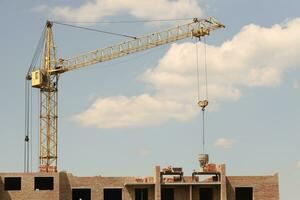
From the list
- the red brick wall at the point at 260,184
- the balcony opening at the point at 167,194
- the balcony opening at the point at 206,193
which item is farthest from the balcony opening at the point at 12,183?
the red brick wall at the point at 260,184

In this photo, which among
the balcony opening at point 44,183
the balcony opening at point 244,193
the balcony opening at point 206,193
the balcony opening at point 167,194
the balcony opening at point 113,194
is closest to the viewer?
the balcony opening at point 44,183

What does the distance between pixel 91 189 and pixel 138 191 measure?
7019 mm

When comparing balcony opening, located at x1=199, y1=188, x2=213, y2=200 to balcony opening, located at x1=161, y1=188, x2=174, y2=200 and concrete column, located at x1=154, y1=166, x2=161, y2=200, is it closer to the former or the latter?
balcony opening, located at x1=161, y1=188, x2=174, y2=200

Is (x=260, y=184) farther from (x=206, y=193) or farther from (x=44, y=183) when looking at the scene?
(x=44, y=183)

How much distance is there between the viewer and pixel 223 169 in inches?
3844

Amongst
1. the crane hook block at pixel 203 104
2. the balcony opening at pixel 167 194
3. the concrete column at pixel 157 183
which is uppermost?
the crane hook block at pixel 203 104

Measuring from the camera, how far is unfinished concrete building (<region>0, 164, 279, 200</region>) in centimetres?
9650

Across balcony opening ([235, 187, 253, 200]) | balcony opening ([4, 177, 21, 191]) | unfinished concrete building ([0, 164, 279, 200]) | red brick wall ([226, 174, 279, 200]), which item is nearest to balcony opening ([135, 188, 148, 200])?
unfinished concrete building ([0, 164, 279, 200])

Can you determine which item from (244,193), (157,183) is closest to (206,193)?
(244,193)

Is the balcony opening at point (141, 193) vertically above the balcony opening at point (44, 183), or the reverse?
the balcony opening at point (44, 183)

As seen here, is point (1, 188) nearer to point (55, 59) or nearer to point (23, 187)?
point (23, 187)

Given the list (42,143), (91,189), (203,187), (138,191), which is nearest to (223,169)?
(203,187)

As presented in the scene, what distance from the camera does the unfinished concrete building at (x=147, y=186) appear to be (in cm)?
9650

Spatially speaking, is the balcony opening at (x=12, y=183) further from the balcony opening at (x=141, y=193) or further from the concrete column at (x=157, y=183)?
the concrete column at (x=157, y=183)
